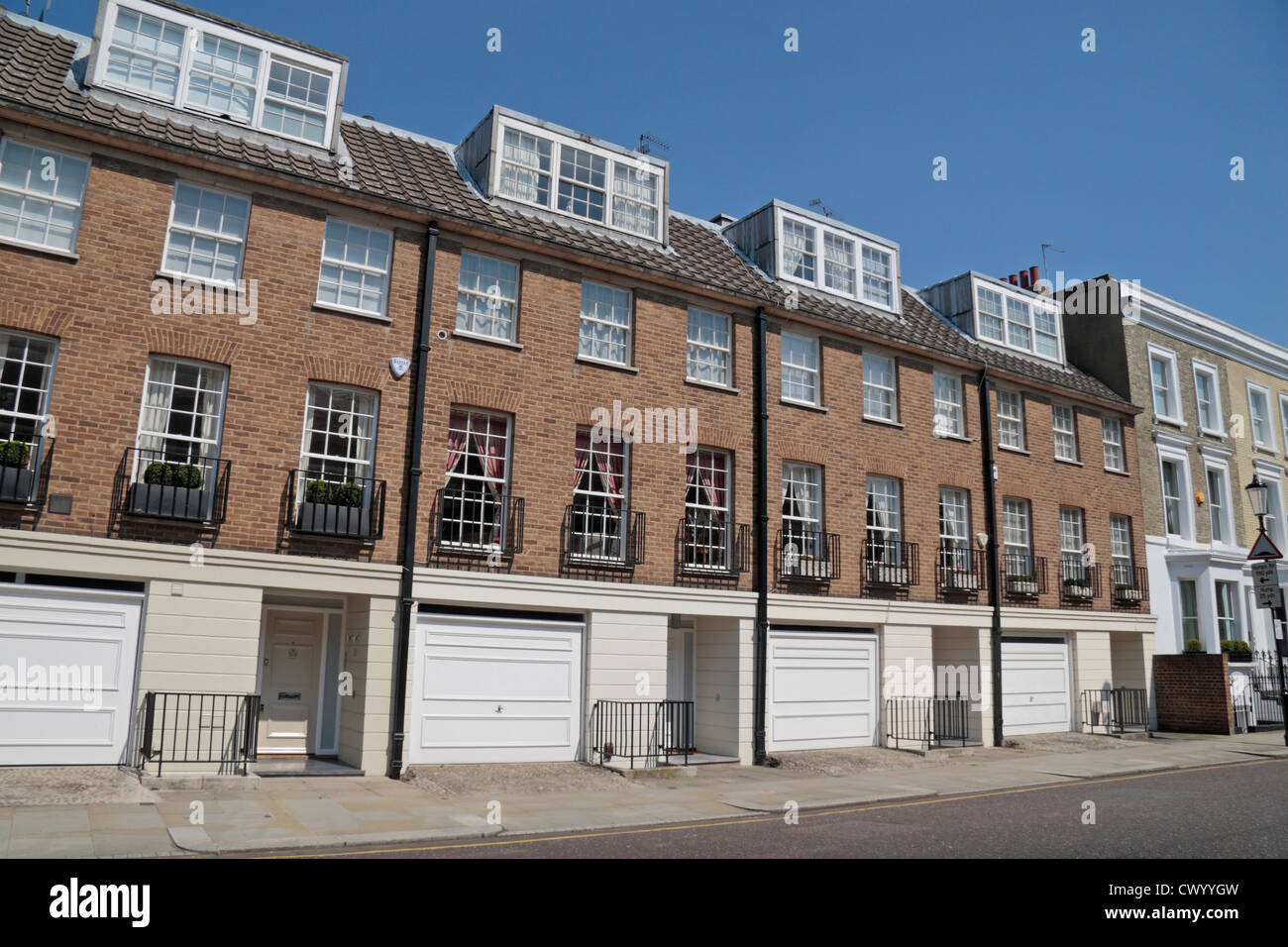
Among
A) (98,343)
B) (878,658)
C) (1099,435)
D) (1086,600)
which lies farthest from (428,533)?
(1099,435)

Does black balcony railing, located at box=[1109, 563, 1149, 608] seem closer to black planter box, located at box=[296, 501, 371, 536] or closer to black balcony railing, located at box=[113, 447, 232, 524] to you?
black planter box, located at box=[296, 501, 371, 536]

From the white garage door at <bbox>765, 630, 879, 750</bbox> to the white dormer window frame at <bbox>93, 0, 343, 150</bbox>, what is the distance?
1280 centimetres

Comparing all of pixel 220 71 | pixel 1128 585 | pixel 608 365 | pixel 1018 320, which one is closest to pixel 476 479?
pixel 608 365

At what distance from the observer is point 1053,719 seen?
23203 mm

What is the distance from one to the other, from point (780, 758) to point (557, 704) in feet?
15.0

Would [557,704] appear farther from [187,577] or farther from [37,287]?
[37,287]

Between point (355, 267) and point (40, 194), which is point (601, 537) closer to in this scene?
point (355, 267)

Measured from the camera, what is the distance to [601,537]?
16.6 m

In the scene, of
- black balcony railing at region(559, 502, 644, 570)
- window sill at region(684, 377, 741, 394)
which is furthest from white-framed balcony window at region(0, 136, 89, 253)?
window sill at region(684, 377, 741, 394)

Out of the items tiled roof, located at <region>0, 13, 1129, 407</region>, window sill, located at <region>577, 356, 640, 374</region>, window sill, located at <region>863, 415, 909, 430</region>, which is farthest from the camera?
window sill, located at <region>863, 415, 909, 430</region>

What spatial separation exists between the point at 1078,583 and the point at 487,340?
1690 centimetres

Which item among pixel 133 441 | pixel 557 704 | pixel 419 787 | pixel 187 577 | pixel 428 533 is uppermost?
pixel 133 441

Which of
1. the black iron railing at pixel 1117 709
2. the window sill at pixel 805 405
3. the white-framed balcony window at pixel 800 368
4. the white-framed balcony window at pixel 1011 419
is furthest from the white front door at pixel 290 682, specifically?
the black iron railing at pixel 1117 709

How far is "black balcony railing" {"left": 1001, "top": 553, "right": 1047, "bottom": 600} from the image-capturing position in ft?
73.7
